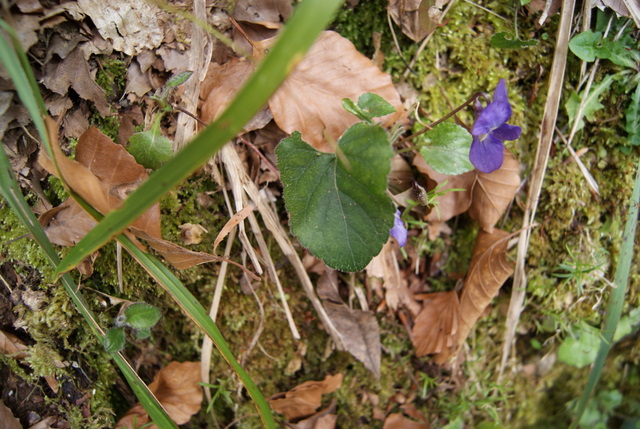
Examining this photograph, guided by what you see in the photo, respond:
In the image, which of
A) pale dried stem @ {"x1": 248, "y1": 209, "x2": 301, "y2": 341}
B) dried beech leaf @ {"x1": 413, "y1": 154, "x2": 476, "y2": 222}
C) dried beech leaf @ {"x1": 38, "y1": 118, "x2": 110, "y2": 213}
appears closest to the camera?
dried beech leaf @ {"x1": 38, "y1": 118, "x2": 110, "y2": 213}

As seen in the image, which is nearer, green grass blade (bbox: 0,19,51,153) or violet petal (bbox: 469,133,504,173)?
green grass blade (bbox: 0,19,51,153)

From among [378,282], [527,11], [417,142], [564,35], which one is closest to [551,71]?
[564,35]

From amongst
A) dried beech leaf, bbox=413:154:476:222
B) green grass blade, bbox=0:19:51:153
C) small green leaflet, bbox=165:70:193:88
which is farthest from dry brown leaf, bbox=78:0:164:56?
dried beech leaf, bbox=413:154:476:222

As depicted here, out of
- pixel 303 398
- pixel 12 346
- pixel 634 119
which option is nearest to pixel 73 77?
pixel 12 346

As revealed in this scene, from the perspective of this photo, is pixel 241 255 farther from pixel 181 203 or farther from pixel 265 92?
pixel 265 92

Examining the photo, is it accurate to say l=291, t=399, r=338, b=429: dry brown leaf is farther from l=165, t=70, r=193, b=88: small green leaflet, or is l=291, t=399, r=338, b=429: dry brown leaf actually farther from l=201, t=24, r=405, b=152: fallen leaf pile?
l=165, t=70, r=193, b=88: small green leaflet

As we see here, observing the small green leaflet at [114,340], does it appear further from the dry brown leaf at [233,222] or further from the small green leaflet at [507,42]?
the small green leaflet at [507,42]
